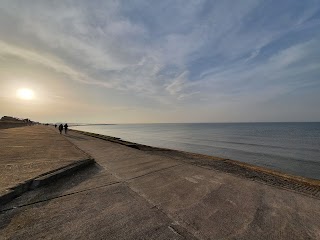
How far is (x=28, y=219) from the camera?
Result: 10.3ft

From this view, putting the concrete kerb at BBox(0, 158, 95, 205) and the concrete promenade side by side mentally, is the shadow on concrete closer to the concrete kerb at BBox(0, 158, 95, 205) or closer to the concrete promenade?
the concrete promenade

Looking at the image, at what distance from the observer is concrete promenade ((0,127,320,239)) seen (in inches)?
112

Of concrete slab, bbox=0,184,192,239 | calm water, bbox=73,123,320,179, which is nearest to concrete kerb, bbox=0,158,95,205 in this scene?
concrete slab, bbox=0,184,192,239

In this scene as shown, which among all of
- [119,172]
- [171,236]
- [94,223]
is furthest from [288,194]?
[119,172]

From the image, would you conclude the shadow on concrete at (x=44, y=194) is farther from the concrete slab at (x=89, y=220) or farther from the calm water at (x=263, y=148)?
the calm water at (x=263, y=148)

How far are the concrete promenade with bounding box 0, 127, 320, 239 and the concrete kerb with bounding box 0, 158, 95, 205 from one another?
0.14 m

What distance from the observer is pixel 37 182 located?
4.62 m

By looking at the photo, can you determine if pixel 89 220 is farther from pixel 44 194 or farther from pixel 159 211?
pixel 44 194

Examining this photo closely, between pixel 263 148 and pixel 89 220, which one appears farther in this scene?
pixel 263 148

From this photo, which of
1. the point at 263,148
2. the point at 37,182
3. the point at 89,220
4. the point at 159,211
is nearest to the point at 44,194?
the point at 37,182

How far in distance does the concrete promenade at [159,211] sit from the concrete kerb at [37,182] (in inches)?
5.7

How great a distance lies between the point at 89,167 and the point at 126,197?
3487mm

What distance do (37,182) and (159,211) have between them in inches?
137

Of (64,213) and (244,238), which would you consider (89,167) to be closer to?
(64,213)
